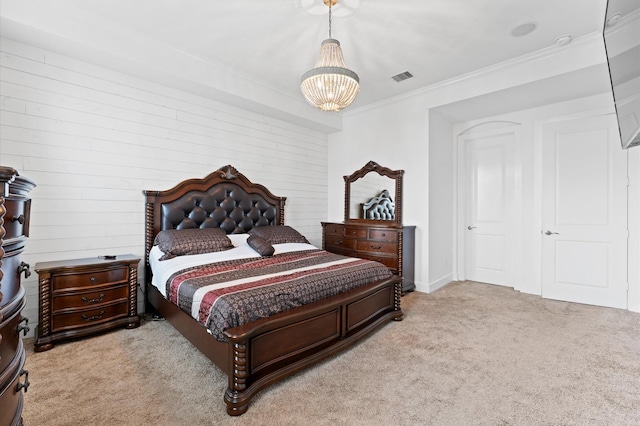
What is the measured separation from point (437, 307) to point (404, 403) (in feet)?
6.53

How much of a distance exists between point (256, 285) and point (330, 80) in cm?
168

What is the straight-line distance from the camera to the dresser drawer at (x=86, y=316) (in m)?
2.65

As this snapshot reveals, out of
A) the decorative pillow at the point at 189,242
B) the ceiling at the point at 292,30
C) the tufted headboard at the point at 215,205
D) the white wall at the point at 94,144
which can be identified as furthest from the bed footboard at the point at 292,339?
the ceiling at the point at 292,30

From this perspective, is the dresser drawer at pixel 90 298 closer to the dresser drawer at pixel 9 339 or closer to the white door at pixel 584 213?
the dresser drawer at pixel 9 339

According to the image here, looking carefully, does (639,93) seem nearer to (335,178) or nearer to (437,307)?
(437,307)

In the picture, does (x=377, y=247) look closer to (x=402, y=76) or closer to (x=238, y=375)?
→ (x=402, y=76)

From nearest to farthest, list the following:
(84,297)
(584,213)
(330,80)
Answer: (330,80)
(84,297)
(584,213)

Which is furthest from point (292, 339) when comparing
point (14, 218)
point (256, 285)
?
point (14, 218)

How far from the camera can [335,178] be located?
5.53m

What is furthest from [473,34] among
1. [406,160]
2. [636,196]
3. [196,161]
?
[196,161]

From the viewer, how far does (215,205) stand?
4.00 meters

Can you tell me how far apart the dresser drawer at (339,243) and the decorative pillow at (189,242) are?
1.82 m

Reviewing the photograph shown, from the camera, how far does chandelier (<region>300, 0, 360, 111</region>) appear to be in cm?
248

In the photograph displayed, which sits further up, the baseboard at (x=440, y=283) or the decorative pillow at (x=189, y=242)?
the decorative pillow at (x=189, y=242)
